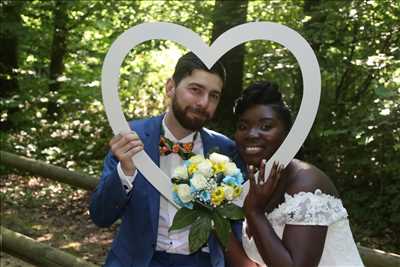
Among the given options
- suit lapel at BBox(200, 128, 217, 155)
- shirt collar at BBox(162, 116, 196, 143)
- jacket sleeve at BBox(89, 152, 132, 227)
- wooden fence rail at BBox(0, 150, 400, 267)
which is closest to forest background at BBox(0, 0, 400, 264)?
wooden fence rail at BBox(0, 150, 400, 267)

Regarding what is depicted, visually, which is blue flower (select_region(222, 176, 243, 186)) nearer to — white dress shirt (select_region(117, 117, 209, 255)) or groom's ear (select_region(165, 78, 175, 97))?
white dress shirt (select_region(117, 117, 209, 255))

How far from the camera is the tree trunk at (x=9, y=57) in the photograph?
26.2 feet

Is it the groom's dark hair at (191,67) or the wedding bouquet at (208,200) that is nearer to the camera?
the wedding bouquet at (208,200)

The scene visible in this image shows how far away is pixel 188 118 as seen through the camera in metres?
2.64

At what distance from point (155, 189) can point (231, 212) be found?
524 millimetres

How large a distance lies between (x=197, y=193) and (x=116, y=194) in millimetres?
431

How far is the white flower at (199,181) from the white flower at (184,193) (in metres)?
0.05

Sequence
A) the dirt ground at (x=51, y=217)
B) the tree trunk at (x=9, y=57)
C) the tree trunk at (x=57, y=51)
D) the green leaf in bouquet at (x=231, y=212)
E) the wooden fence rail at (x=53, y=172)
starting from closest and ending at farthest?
the green leaf in bouquet at (x=231, y=212) → the wooden fence rail at (x=53, y=172) → the dirt ground at (x=51, y=217) → the tree trunk at (x=9, y=57) → the tree trunk at (x=57, y=51)

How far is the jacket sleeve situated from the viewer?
2.53m

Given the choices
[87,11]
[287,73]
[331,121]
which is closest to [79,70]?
[87,11]

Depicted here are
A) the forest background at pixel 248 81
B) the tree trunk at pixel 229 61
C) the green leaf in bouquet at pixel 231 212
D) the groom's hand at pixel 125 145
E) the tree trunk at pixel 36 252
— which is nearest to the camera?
the green leaf in bouquet at pixel 231 212

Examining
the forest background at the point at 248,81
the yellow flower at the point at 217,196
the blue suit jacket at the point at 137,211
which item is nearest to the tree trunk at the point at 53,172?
the forest background at the point at 248,81

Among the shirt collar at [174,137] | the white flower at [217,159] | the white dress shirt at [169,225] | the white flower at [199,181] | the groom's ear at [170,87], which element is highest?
the groom's ear at [170,87]

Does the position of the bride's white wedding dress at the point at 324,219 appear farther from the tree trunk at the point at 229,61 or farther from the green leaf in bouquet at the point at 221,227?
the tree trunk at the point at 229,61
